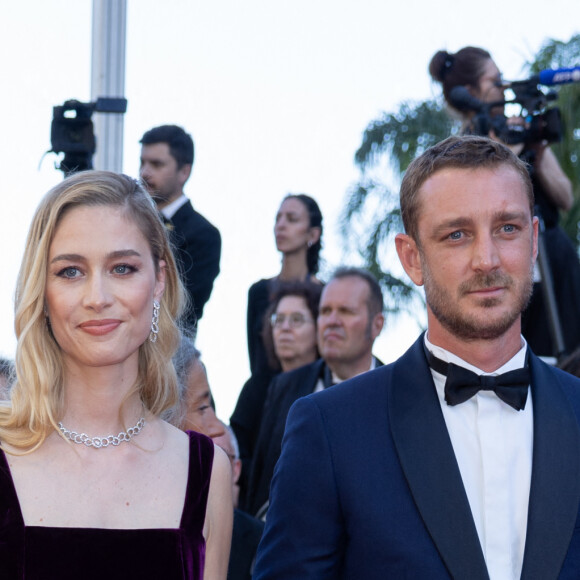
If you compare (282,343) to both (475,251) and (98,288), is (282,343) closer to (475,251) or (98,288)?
(98,288)

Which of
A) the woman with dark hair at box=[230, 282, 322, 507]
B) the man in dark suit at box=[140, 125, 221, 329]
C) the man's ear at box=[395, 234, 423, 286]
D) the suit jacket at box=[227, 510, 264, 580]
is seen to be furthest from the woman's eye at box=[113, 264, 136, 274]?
the woman with dark hair at box=[230, 282, 322, 507]

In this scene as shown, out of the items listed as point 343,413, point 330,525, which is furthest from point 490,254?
point 330,525

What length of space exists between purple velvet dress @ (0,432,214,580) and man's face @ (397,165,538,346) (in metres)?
0.94

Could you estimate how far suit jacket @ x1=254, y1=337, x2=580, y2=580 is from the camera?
2.60 metres

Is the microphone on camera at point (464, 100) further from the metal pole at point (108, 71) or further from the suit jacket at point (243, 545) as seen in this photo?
the suit jacket at point (243, 545)

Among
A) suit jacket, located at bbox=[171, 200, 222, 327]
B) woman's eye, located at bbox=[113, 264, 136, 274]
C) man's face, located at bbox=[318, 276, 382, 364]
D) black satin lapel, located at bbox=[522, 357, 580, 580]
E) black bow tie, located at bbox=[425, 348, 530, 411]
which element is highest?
suit jacket, located at bbox=[171, 200, 222, 327]

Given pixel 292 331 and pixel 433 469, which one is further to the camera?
pixel 292 331

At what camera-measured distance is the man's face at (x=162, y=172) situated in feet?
20.8

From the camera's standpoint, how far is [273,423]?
5.55 metres

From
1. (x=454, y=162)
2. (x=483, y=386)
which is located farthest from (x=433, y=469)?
(x=454, y=162)

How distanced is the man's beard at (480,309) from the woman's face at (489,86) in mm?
2535

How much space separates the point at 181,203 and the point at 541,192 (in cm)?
225

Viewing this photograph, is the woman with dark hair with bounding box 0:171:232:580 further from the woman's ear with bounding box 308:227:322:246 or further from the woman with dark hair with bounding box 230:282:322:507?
the woman's ear with bounding box 308:227:322:246

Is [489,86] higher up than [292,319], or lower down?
higher up
